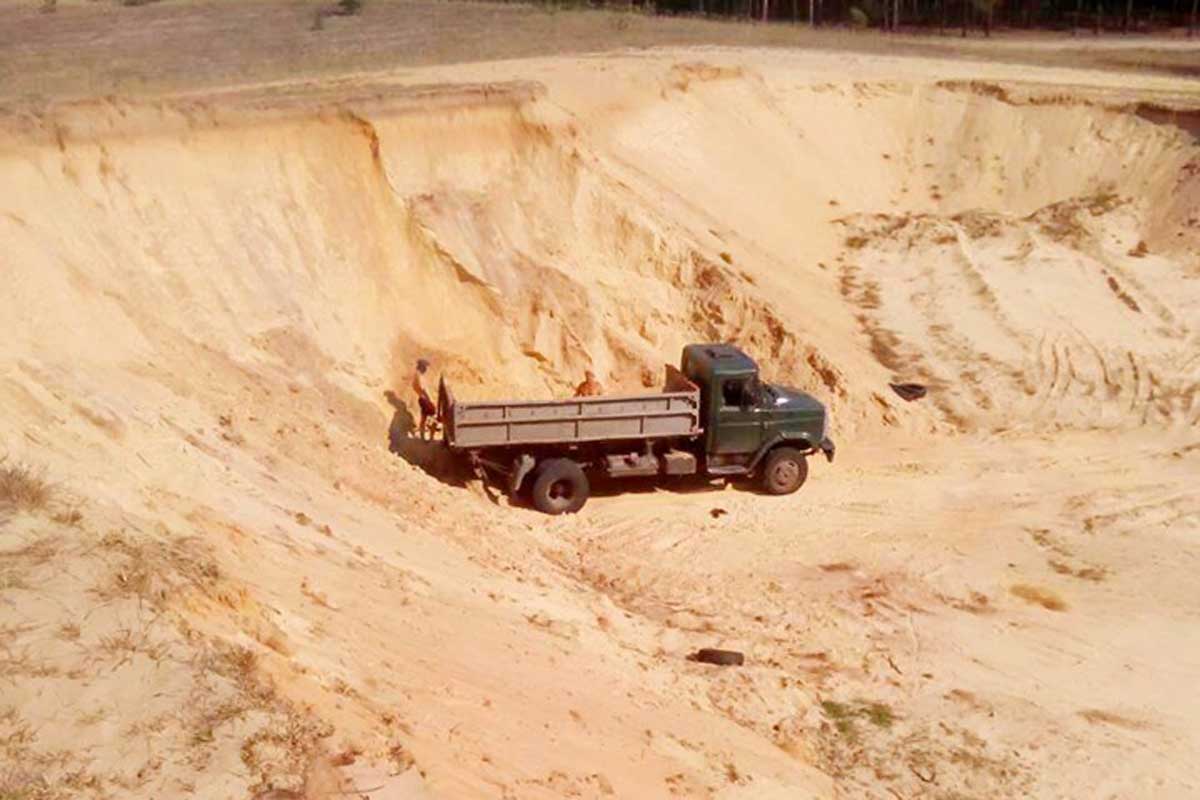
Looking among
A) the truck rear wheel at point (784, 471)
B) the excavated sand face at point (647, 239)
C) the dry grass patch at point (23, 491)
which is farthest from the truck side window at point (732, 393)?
the dry grass patch at point (23, 491)

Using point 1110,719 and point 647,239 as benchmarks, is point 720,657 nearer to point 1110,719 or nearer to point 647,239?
point 1110,719

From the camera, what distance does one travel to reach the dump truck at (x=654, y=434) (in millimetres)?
17031

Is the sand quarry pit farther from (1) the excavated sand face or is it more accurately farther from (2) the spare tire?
(2) the spare tire

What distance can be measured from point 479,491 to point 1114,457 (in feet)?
31.9

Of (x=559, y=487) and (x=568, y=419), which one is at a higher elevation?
(x=568, y=419)

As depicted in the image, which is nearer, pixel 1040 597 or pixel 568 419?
pixel 1040 597

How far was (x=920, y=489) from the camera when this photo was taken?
18.8 meters

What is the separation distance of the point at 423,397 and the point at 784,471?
5.07 meters

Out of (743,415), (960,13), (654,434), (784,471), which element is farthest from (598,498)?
(960,13)

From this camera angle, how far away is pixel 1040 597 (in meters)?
15.6

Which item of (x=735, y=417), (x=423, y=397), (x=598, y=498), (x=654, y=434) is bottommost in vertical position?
(x=598, y=498)

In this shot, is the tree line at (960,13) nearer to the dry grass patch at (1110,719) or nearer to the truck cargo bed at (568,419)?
the truck cargo bed at (568,419)

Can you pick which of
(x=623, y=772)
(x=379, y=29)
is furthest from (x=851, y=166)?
(x=623, y=772)

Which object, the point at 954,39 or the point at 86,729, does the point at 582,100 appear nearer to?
the point at 86,729
